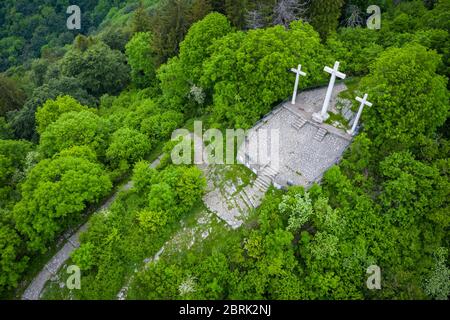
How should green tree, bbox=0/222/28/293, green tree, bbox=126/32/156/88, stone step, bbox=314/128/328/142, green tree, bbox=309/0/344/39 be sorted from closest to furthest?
green tree, bbox=0/222/28/293 → stone step, bbox=314/128/328/142 → green tree, bbox=309/0/344/39 → green tree, bbox=126/32/156/88

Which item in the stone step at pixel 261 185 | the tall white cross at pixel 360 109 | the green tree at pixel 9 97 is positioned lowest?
the green tree at pixel 9 97

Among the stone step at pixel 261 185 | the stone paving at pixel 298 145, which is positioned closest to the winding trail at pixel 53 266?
the stone step at pixel 261 185

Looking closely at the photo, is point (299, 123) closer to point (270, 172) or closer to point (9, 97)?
point (270, 172)

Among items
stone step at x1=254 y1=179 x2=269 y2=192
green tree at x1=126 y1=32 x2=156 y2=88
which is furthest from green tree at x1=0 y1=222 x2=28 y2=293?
green tree at x1=126 y1=32 x2=156 y2=88

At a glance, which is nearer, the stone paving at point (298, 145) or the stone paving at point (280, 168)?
the stone paving at point (280, 168)

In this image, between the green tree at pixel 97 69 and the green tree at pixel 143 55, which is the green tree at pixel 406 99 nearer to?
the green tree at pixel 143 55

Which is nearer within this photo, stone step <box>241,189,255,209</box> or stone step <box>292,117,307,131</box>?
stone step <box>241,189,255,209</box>

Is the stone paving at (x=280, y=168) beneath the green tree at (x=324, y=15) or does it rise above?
beneath

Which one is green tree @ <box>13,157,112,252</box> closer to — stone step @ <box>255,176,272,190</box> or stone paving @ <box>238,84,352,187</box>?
stone step @ <box>255,176,272,190</box>

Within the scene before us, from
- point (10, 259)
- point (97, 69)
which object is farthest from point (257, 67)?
point (97, 69)

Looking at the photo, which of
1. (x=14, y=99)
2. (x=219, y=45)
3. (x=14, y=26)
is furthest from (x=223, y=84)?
(x=14, y=26)

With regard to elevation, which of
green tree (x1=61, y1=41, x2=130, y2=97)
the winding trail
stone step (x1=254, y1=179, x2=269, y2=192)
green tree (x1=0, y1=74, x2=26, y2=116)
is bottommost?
the winding trail

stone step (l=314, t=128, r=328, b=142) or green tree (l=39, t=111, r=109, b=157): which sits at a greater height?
stone step (l=314, t=128, r=328, b=142)
